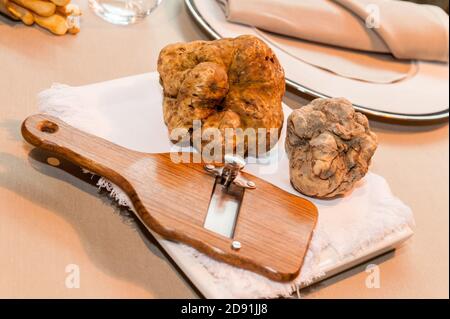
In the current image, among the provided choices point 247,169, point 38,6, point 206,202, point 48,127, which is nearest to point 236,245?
point 206,202

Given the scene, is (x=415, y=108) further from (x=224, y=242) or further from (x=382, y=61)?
(x=224, y=242)

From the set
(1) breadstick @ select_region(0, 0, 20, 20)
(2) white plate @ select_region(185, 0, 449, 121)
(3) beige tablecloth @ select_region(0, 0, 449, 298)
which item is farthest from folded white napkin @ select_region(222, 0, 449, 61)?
(1) breadstick @ select_region(0, 0, 20, 20)

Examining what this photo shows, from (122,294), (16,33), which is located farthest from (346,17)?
(122,294)

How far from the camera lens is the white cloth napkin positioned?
0.64 m

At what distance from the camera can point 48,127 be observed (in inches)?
28.8

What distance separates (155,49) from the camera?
3.60ft

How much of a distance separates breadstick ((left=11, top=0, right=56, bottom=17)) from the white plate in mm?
279

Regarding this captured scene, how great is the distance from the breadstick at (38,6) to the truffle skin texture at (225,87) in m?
0.33

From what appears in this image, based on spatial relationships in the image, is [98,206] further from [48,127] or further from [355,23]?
[355,23]

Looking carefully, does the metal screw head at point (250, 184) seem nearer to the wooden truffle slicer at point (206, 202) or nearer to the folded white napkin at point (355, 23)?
the wooden truffle slicer at point (206, 202)

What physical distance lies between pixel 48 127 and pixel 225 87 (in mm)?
250

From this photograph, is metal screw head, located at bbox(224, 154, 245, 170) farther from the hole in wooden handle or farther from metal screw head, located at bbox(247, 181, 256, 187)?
the hole in wooden handle

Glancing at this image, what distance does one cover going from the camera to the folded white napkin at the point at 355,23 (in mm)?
1132

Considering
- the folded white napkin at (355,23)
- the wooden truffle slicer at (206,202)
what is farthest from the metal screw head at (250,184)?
the folded white napkin at (355,23)
